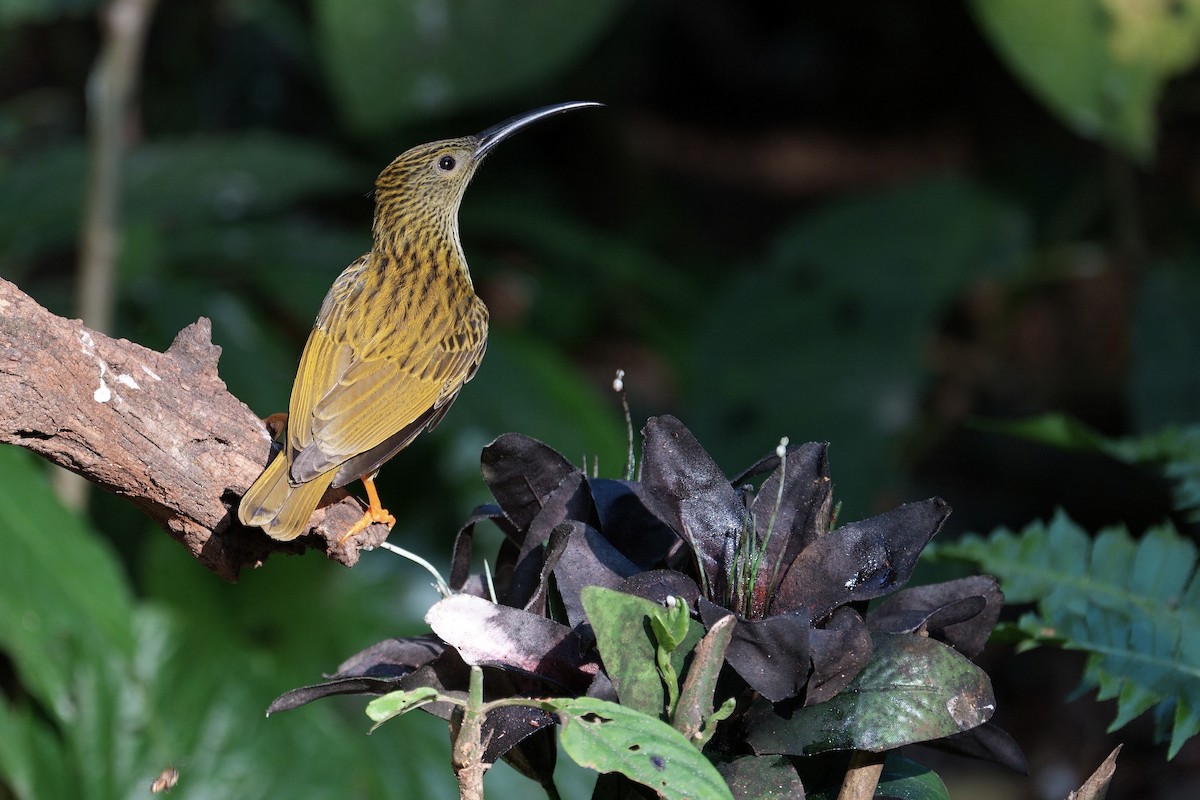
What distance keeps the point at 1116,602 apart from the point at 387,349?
148 cm

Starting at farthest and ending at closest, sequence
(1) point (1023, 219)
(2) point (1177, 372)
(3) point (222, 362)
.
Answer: (1) point (1023, 219) → (2) point (1177, 372) → (3) point (222, 362)

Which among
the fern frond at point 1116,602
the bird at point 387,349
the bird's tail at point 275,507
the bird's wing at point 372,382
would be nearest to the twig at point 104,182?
the bird at point 387,349

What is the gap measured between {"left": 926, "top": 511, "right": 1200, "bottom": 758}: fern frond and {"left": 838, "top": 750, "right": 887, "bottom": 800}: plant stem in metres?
0.57

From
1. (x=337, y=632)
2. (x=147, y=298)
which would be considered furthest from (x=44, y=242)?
(x=337, y=632)

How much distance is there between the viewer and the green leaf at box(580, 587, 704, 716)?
144 cm

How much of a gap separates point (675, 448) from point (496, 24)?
3.63 metres

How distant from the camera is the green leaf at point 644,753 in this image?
133 cm

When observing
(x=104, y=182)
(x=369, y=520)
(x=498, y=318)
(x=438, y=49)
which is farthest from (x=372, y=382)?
(x=498, y=318)

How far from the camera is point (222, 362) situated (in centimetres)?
420

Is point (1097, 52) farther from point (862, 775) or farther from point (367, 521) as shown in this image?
point (862, 775)

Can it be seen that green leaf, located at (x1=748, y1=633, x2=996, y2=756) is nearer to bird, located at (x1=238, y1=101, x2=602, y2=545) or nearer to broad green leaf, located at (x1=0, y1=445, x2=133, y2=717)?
bird, located at (x1=238, y1=101, x2=602, y2=545)

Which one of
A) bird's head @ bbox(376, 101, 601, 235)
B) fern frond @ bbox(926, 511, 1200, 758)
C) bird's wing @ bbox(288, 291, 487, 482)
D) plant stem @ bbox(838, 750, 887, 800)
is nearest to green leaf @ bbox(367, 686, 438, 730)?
plant stem @ bbox(838, 750, 887, 800)

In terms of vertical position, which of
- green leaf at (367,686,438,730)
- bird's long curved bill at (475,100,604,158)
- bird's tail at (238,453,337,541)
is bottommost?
green leaf at (367,686,438,730)

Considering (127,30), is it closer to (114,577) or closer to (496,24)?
(496,24)
